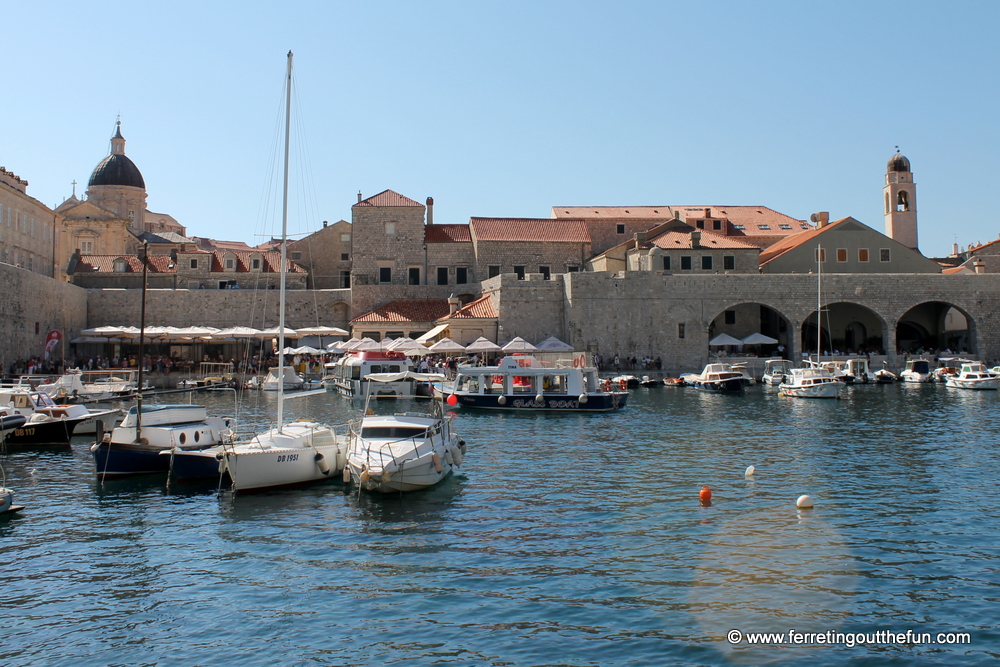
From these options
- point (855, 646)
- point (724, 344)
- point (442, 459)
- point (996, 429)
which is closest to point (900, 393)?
point (724, 344)

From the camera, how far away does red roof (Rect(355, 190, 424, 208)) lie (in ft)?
167

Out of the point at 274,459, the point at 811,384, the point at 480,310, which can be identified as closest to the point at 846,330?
the point at 811,384

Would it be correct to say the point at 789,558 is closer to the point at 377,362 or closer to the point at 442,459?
the point at 442,459

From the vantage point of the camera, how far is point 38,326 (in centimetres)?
3878

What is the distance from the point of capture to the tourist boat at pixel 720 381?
36969 mm

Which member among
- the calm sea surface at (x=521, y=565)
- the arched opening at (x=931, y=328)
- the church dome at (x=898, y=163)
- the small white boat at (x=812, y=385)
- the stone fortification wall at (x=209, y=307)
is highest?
the church dome at (x=898, y=163)

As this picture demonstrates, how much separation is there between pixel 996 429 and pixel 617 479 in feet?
44.0

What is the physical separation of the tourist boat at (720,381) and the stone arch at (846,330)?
11.4 m

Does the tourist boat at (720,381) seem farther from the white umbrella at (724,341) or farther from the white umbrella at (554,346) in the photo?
the white umbrella at (554,346)

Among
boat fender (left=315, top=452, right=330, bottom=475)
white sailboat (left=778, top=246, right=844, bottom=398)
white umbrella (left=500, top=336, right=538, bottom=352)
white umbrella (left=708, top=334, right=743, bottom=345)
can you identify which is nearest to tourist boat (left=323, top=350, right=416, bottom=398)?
white umbrella (left=500, top=336, right=538, bottom=352)

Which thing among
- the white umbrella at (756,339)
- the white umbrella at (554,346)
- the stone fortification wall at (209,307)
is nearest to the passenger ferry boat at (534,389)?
the white umbrella at (554,346)

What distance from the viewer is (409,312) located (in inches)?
1876

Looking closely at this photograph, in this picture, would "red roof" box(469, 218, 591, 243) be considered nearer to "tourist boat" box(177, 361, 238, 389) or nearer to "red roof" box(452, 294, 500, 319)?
"red roof" box(452, 294, 500, 319)

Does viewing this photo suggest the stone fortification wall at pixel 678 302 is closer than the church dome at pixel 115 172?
Yes
